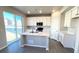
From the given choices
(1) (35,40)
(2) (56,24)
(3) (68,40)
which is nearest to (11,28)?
(1) (35,40)

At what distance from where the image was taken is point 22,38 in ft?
12.5

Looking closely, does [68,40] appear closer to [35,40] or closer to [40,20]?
[35,40]

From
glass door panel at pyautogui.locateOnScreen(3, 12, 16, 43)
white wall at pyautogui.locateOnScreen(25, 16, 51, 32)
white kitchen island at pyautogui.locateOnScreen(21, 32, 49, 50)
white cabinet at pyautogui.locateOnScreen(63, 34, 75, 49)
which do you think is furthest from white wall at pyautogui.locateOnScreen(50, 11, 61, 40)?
glass door panel at pyautogui.locateOnScreen(3, 12, 16, 43)

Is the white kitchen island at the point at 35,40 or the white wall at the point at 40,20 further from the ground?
the white wall at the point at 40,20

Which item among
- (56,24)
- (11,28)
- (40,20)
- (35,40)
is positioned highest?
(40,20)

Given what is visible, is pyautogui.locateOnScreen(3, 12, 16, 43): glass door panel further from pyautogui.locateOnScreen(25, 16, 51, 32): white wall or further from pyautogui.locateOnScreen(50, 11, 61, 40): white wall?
pyautogui.locateOnScreen(50, 11, 61, 40): white wall

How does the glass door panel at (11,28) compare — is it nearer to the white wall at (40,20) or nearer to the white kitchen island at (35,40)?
the white kitchen island at (35,40)

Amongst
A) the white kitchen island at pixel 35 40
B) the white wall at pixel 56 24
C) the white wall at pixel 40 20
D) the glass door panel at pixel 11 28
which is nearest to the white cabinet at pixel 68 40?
the white kitchen island at pixel 35 40

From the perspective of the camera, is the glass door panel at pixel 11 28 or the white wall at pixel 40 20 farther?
the white wall at pixel 40 20

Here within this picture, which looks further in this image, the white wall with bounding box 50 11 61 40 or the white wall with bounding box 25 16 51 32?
the white wall with bounding box 25 16 51 32

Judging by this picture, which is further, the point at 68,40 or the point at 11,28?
the point at 11,28

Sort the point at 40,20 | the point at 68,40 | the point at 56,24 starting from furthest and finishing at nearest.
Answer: the point at 40,20 < the point at 56,24 < the point at 68,40
